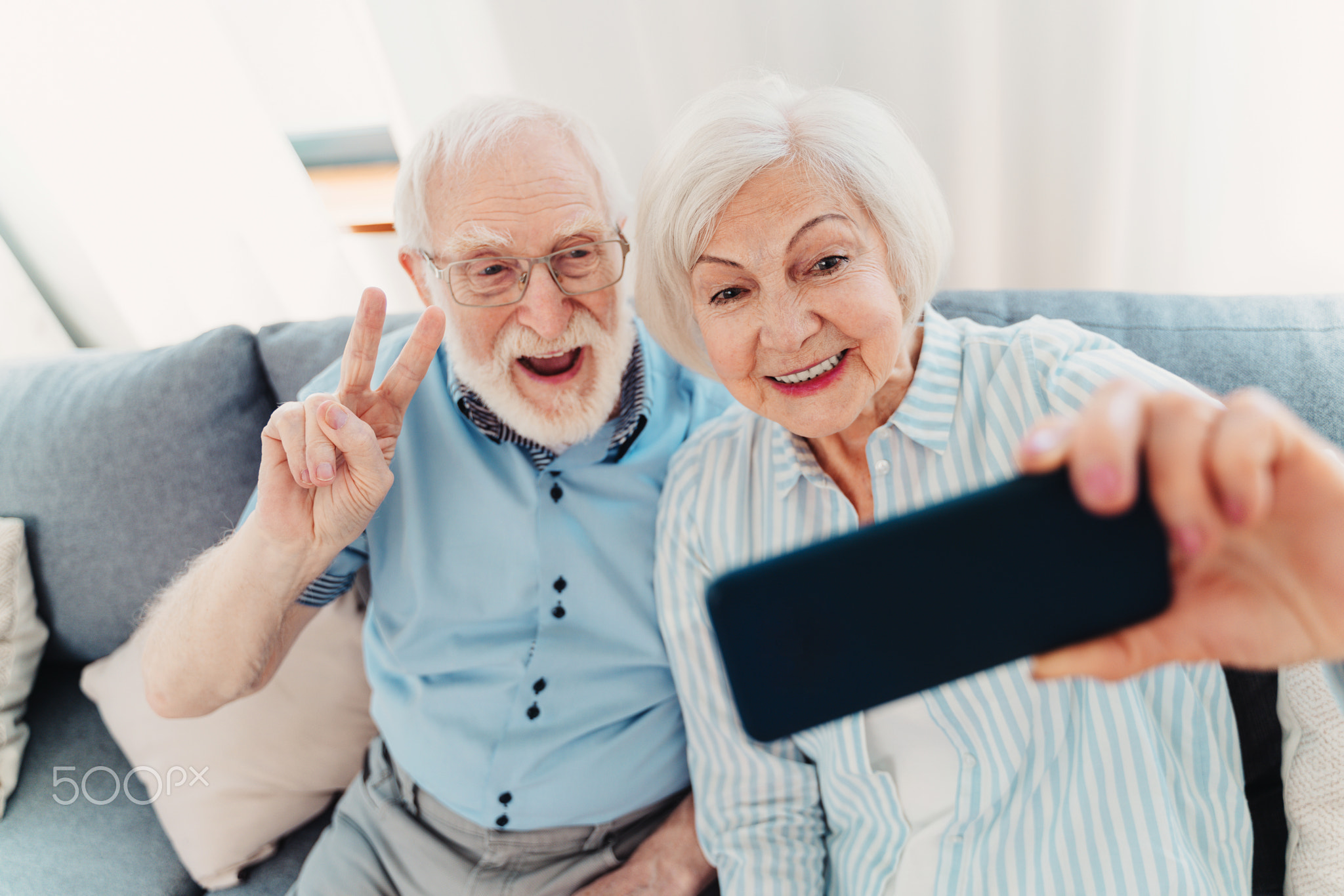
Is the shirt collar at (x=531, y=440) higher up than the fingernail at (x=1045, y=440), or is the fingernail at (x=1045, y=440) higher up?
the fingernail at (x=1045, y=440)

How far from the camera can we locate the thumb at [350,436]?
90cm

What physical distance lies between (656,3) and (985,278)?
3.16 ft

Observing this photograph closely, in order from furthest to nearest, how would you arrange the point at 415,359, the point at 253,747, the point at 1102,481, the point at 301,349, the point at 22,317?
the point at 22,317
the point at 301,349
the point at 253,747
the point at 415,359
the point at 1102,481

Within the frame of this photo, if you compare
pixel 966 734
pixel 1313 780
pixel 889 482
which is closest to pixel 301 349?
pixel 889 482

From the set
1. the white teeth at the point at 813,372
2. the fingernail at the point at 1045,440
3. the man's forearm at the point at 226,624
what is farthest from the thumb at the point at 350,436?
the fingernail at the point at 1045,440

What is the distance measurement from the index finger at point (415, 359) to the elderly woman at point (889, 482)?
31 cm

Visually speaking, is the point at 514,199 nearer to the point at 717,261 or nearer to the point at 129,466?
the point at 717,261

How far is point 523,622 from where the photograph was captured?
119 centimetres

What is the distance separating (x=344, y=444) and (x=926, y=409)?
77 cm

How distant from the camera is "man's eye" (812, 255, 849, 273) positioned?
35.2 inches

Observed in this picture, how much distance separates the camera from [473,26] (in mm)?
1638

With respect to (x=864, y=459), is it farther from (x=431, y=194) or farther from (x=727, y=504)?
(x=431, y=194)

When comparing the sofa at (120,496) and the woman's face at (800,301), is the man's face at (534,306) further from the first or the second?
the sofa at (120,496)

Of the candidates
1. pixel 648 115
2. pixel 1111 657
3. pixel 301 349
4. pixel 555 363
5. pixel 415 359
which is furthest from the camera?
pixel 648 115
